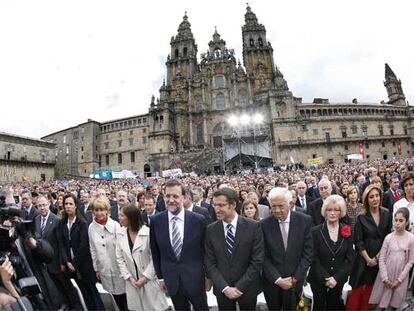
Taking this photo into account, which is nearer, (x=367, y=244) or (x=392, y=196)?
(x=367, y=244)

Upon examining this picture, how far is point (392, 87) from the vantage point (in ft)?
245

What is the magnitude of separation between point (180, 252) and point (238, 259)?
794 millimetres

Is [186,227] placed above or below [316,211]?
above

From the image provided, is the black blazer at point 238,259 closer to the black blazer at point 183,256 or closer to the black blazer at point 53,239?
the black blazer at point 183,256

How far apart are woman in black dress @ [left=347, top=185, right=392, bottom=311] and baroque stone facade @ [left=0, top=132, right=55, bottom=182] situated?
55822 millimetres

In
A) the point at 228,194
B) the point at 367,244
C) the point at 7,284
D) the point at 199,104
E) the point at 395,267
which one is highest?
the point at 199,104

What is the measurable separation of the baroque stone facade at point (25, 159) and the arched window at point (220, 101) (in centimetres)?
3718

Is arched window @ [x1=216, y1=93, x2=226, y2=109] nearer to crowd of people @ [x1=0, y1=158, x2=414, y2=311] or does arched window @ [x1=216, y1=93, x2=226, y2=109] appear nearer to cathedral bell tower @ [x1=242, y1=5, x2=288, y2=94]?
cathedral bell tower @ [x1=242, y1=5, x2=288, y2=94]

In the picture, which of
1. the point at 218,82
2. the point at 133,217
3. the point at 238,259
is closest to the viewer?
the point at 238,259

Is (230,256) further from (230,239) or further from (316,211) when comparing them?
(316,211)

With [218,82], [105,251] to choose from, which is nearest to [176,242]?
Result: [105,251]

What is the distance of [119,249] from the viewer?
4.64 m

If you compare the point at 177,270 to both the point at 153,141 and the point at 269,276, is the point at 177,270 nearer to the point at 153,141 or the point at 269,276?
the point at 269,276

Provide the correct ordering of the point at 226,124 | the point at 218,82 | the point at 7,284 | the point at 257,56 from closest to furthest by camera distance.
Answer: the point at 7,284 → the point at 226,124 → the point at 218,82 → the point at 257,56
